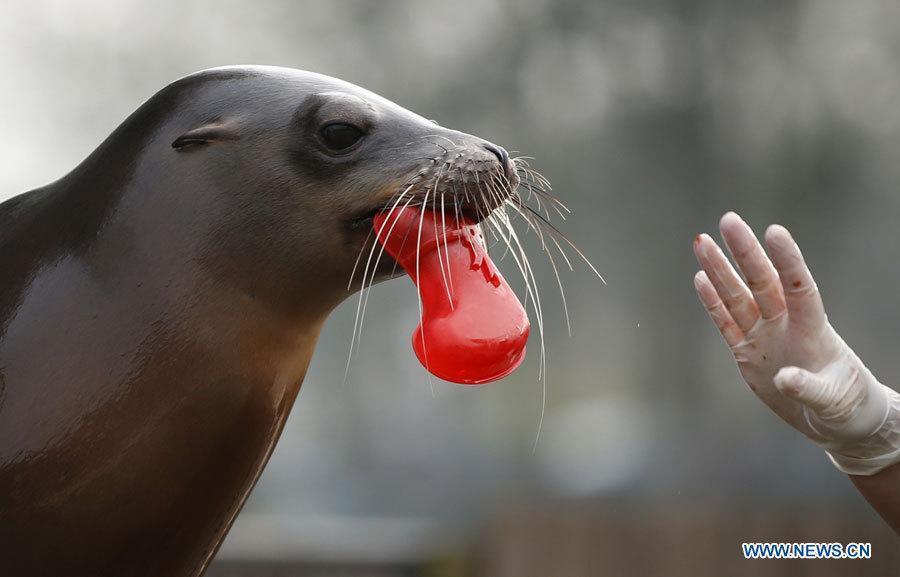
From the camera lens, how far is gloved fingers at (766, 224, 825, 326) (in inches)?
104

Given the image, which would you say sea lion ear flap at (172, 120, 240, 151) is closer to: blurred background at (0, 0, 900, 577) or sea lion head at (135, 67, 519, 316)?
sea lion head at (135, 67, 519, 316)

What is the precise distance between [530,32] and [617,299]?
4.90 metres

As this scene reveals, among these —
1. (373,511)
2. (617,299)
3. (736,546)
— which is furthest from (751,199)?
(736,546)

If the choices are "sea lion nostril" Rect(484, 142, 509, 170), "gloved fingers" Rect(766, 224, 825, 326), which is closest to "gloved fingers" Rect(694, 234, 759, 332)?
"gloved fingers" Rect(766, 224, 825, 326)

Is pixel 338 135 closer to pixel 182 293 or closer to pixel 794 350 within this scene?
pixel 182 293

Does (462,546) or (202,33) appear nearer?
(462,546)

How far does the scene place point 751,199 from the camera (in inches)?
745

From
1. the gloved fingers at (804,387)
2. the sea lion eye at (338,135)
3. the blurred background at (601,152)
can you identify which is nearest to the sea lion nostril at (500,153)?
the sea lion eye at (338,135)

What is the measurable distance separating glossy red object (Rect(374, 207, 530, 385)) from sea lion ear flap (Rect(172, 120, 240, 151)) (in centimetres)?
36

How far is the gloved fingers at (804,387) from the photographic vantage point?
2.60 meters

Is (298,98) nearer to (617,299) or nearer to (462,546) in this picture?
(462,546)

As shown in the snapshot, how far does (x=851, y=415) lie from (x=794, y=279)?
0.44m

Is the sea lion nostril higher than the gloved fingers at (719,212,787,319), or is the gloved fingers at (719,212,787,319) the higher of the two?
the sea lion nostril

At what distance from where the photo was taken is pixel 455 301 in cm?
239
